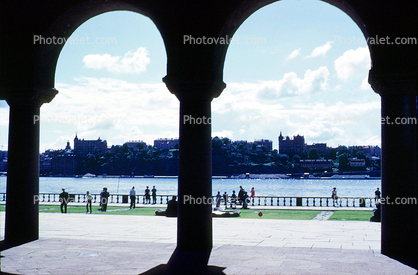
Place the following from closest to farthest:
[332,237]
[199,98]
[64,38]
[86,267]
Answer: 1. [86,267]
2. [199,98]
3. [64,38]
4. [332,237]

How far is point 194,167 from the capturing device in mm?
9102

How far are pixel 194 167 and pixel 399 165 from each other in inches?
155

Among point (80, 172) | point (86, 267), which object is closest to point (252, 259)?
point (86, 267)

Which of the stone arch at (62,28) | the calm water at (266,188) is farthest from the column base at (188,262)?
the calm water at (266,188)

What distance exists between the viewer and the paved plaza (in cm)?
748

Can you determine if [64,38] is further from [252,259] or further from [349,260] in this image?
[349,260]

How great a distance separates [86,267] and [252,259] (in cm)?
296

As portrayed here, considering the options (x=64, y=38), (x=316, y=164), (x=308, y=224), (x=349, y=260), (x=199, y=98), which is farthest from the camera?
(x=316, y=164)

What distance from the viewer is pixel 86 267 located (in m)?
7.55

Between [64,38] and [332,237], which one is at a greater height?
[64,38]

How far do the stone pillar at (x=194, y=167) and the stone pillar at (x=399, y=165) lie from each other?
3327 mm

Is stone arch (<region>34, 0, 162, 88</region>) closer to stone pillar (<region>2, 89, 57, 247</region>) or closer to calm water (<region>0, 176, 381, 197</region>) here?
stone pillar (<region>2, 89, 57, 247</region>)

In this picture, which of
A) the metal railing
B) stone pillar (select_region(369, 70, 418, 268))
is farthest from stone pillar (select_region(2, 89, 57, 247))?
stone pillar (select_region(369, 70, 418, 268))

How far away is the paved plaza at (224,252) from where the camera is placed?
7.48 m
